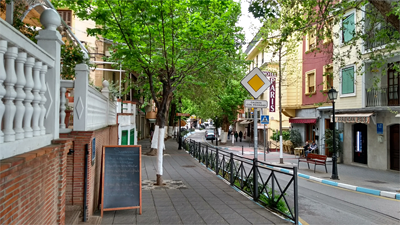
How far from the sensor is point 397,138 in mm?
16281

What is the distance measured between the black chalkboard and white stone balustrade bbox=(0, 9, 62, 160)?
125 inches

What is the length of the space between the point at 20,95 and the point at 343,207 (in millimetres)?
8811

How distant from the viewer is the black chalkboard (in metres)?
6.63

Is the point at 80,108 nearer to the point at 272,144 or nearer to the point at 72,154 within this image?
the point at 72,154

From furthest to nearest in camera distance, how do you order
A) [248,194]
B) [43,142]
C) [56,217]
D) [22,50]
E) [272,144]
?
[272,144] < [248,194] < [56,217] < [43,142] < [22,50]

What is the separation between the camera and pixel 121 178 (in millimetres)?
6836

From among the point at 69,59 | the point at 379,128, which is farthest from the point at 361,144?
the point at 69,59

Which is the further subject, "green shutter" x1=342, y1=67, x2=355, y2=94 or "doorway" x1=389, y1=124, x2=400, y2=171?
"green shutter" x1=342, y1=67, x2=355, y2=94

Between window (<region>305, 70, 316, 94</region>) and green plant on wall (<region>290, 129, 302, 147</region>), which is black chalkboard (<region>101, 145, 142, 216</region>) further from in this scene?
green plant on wall (<region>290, 129, 302, 147</region>)

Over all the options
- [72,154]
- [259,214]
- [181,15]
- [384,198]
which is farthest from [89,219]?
[384,198]

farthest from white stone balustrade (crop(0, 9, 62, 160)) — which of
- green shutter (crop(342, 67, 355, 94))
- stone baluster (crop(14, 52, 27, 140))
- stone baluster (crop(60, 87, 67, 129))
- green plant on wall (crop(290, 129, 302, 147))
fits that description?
green plant on wall (crop(290, 129, 302, 147))

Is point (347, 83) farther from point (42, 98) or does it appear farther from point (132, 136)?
point (42, 98)

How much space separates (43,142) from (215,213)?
4.55 meters

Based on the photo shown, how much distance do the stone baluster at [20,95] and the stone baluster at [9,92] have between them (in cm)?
12
